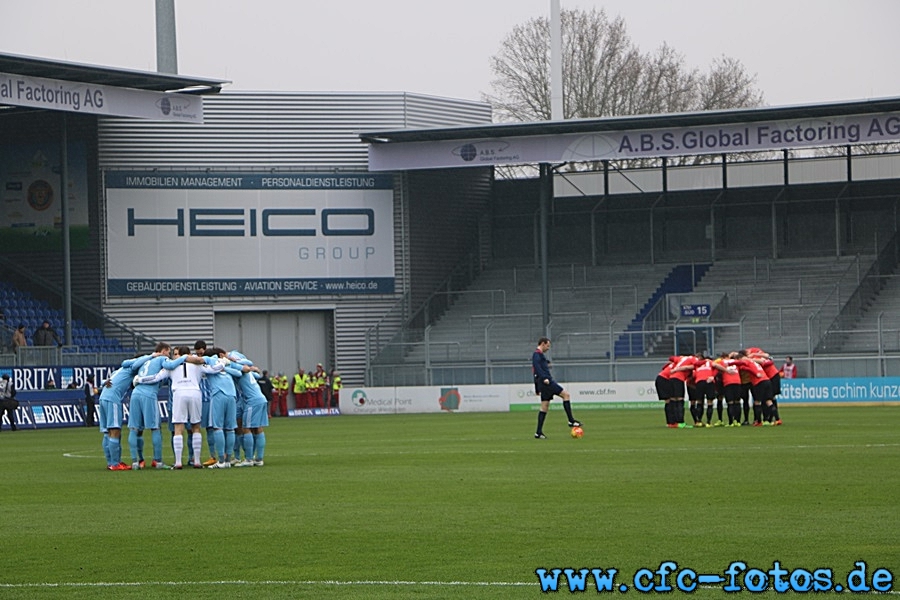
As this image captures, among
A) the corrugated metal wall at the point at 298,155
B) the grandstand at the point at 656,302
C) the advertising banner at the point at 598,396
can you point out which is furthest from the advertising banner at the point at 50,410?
the grandstand at the point at 656,302

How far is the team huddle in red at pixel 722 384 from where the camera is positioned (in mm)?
32062

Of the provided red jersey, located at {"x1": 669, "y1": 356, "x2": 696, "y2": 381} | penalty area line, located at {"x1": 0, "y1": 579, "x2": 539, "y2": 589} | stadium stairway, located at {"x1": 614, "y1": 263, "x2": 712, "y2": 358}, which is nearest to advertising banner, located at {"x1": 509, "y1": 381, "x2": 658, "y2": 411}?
stadium stairway, located at {"x1": 614, "y1": 263, "x2": 712, "y2": 358}

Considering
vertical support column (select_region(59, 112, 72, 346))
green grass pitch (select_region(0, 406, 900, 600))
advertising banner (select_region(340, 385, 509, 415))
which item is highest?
vertical support column (select_region(59, 112, 72, 346))

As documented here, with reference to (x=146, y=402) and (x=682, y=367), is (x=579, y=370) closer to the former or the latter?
(x=682, y=367)

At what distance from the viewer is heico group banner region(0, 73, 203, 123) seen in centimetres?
4462

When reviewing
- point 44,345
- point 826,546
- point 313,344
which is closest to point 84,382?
point 44,345

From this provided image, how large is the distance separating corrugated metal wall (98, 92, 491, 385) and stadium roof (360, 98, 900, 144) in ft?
9.55

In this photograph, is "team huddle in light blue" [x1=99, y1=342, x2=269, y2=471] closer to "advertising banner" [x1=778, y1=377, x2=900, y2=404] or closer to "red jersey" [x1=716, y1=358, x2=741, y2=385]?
"red jersey" [x1=716, y1=358, x2=741, y2=385]

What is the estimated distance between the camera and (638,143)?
5281 centimetres

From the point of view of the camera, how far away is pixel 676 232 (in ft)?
200

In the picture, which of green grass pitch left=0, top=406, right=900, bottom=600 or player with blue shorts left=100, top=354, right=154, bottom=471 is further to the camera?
player with blue shorts left=100, top=354, right=154, bottom=471

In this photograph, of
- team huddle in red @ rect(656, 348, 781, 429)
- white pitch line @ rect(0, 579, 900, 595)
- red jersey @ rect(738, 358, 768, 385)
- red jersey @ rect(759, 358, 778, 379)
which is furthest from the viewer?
red jersey @ rect(759, 358, 778, 379)

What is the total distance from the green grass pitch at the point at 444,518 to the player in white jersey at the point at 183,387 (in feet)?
3.06

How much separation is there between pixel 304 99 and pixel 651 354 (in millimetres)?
17051
